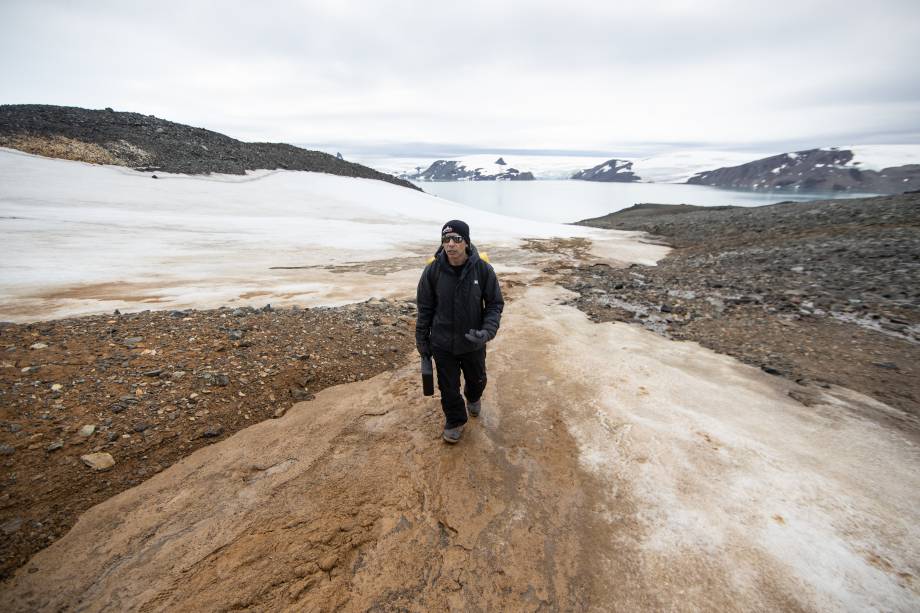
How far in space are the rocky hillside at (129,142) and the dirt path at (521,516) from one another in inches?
1153

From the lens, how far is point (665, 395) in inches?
199

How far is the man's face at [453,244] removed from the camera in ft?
11.5

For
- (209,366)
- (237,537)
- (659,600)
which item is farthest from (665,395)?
(209,366)

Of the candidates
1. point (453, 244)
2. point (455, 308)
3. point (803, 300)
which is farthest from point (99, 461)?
point (803, 300)

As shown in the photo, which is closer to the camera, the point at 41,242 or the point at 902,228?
the point at 41,242

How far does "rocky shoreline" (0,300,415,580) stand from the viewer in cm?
324

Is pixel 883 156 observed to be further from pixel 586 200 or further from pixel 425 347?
pixel 425 347

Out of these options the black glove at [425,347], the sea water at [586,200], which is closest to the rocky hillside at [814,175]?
the sea water at [586,200]

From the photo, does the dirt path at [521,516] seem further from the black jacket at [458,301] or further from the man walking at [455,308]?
the black jacket at [458,301]

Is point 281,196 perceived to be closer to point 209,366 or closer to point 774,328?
point 209,366

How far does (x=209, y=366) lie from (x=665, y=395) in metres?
6.19

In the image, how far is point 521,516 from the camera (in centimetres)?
321

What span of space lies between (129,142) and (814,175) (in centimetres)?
18380

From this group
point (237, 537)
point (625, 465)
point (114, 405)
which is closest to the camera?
point (237, 537)
